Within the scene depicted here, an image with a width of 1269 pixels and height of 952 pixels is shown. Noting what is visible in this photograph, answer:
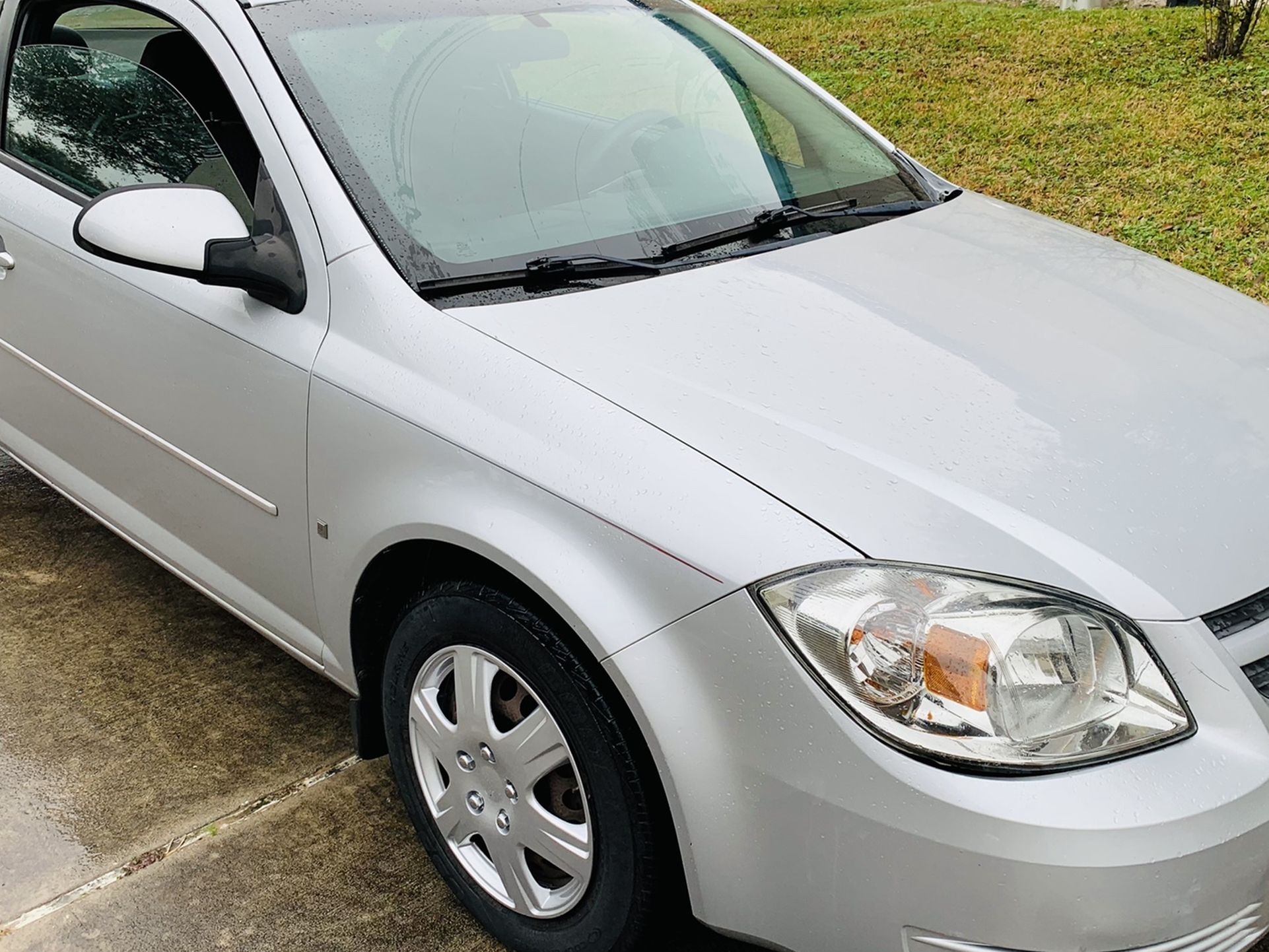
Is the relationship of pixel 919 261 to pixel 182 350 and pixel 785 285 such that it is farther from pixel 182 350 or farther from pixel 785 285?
pixel 182 350

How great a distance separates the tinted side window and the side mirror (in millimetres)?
174

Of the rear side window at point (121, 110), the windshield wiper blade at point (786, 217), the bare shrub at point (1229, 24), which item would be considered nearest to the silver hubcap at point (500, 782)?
the windshield wiper blade at point (786, 217)

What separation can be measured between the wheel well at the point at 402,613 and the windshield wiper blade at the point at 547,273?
0.45 m

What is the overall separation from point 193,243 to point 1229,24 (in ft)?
22.0

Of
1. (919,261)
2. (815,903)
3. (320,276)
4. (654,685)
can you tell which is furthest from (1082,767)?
(320,276)

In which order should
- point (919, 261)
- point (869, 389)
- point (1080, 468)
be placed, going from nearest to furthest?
point (1080, 468) → point (869, 389) → point (919, 261)

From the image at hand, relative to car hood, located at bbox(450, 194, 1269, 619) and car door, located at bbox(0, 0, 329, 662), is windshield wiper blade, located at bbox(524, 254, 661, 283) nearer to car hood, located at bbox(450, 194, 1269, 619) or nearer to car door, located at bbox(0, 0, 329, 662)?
car hood, located at bbox(450, 194, 1269, 619)

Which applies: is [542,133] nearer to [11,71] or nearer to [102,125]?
[102,125]

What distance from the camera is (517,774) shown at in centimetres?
206

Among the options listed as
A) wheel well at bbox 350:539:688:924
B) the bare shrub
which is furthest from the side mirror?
the bare shrub

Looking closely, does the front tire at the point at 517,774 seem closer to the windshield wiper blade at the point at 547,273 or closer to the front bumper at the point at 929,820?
the front bumper at the point at 929,820

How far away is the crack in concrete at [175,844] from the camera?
2.38m

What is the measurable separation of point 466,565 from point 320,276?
604 mm

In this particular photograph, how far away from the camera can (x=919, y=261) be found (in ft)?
8.16
